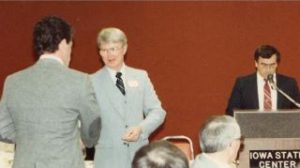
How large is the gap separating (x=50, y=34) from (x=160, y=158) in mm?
1151

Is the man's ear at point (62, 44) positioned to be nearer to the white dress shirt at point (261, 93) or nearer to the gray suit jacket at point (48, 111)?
the gray suit jacket at point (48, 111)

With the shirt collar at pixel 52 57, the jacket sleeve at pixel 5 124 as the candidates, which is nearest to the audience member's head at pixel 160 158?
the shirt collar at pixel 52 57

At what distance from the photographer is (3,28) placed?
5.51 meters

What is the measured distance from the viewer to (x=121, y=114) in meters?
3.36

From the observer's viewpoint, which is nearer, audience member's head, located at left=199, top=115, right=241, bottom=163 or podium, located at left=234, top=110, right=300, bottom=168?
audience member's head, located at left=199, top=115, right=241, bottom=163

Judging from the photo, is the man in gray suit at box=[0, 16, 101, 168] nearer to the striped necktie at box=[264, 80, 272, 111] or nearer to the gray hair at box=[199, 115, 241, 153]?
the gray hair at box=[199, 115, 241, 153]

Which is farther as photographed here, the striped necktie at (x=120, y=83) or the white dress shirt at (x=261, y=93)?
the white dress shirt at (x=261, y=93)

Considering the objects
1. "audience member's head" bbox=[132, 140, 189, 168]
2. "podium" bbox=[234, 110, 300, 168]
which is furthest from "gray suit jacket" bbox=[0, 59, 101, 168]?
"podium" bbox=[234, 110, 300, 168]

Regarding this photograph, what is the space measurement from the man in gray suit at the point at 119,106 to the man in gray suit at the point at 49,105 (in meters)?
0.69

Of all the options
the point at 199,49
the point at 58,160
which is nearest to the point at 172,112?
the point at 199,49

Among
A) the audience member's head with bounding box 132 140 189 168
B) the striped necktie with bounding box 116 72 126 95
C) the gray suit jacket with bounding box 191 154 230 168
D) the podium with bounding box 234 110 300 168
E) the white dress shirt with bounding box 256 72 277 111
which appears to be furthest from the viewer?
the white dress shirt with bounding box 256 72 277 111

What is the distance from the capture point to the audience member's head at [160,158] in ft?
5.21

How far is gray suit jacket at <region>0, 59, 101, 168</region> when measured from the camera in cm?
252

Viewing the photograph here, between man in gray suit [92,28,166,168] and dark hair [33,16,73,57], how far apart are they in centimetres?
81
